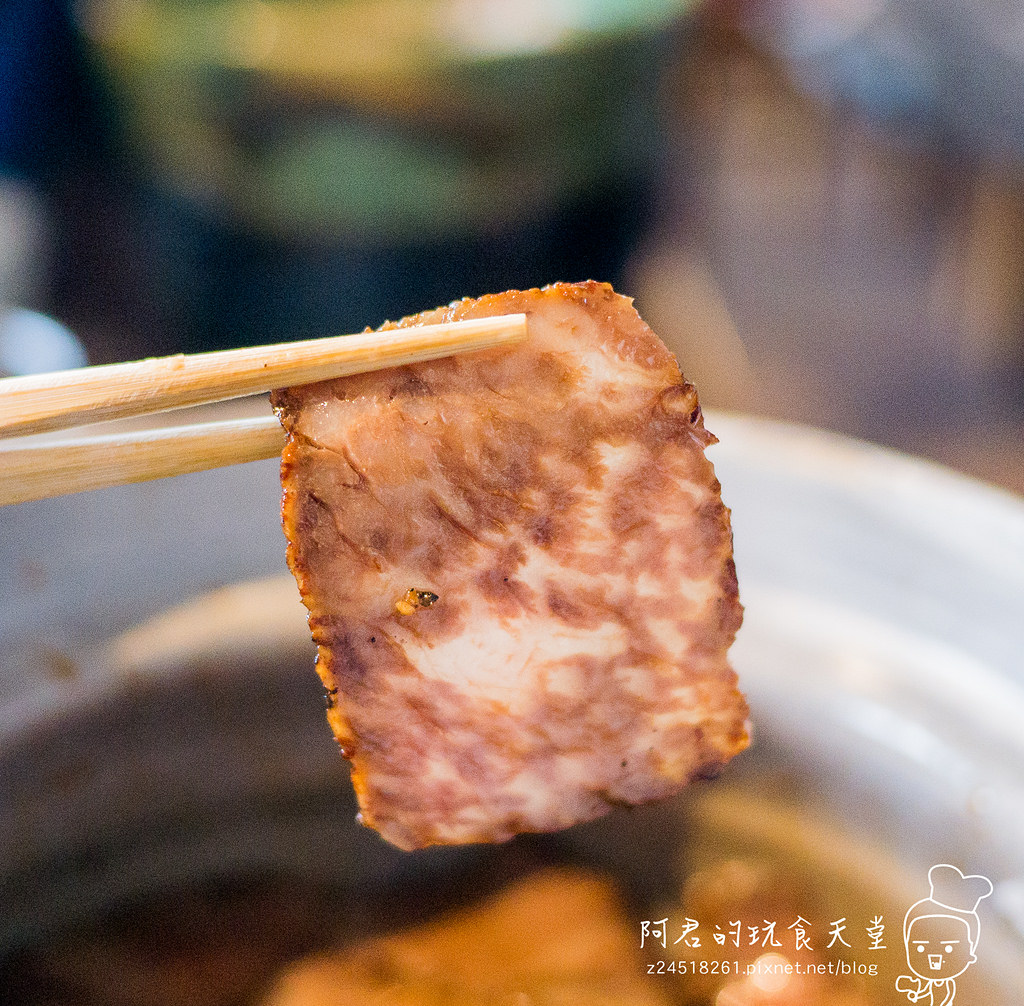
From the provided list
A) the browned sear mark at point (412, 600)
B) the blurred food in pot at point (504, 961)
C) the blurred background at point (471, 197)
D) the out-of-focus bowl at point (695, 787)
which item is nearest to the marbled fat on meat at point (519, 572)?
the browned sear mark at point (412, 600)

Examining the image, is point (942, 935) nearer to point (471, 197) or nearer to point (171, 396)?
point (171, 396)

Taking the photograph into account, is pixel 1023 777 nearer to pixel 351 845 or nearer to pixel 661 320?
pixel 351 845

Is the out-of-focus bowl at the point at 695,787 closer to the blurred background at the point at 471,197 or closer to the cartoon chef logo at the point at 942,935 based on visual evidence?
the cartoon chef logo at the point at 942,935

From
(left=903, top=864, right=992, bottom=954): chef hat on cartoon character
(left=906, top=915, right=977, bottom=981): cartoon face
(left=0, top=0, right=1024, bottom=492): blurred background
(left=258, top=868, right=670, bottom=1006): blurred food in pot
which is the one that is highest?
(left=0, top=0, right=1024, bottom=492): blurred background

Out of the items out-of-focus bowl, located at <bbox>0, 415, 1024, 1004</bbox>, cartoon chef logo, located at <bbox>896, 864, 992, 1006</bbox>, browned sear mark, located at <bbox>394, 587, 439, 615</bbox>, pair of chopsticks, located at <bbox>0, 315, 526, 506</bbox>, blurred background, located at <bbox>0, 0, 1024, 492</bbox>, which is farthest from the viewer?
blurred background, located at <bbox>0, 0, 1024, 492</bbox>

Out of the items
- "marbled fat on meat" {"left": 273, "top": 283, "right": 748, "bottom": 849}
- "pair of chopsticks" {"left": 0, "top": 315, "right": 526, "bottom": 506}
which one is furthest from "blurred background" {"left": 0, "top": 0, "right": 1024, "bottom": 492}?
"marbled fat on meat" {"left": 273, "top": 283, "right": 748, "bottom": 849}

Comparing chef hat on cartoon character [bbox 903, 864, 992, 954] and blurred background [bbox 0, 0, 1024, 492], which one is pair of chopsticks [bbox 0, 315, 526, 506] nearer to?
chef hat on cartoon character [bbox 903, 864, 992, 954]

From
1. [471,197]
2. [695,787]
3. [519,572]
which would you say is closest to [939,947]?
[695,787]

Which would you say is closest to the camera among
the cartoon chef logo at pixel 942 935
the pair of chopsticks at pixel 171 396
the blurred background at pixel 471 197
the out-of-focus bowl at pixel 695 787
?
the pair of chopsticks at pixel 171 396

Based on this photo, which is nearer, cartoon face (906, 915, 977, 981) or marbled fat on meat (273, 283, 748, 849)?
marbled fat on meat (273, 283, 748, 849)
